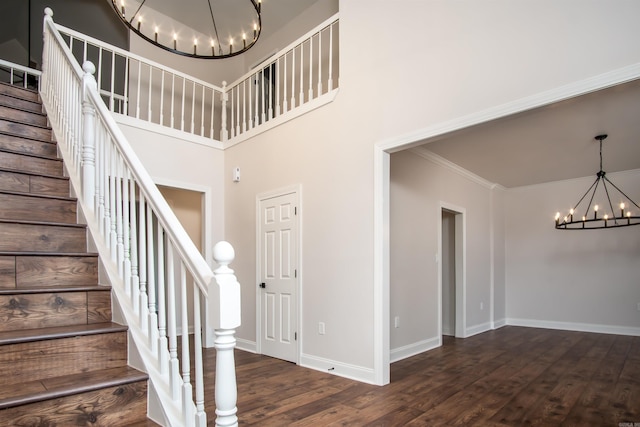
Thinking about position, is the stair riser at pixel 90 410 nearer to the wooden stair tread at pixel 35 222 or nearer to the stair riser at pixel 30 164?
the wooden stair tread at pixel 35 222

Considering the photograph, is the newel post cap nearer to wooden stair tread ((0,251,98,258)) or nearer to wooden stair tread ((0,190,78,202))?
wooden stair tread ((0,251,98,258))

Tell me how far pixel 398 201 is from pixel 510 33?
2322 mm

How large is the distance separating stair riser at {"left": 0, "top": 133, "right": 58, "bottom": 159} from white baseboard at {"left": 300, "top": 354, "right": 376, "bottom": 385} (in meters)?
3.09

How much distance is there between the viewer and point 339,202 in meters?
4.10

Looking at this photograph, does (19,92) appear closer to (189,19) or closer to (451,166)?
(189,19)

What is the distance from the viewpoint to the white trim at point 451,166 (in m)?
5.13

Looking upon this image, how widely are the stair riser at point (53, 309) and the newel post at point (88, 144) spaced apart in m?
0.72

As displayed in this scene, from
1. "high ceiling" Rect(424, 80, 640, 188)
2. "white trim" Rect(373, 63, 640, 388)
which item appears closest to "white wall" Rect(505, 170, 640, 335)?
"high ceiling" Rect(424, 80, 640, 188)

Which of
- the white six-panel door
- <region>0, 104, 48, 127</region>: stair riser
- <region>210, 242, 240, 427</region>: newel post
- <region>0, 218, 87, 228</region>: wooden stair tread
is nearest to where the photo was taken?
<region>210, 242, 240, 427</region>: newel post

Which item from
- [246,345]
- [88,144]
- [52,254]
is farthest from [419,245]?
[52,254]

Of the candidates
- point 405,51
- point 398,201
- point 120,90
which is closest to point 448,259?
point 398,201

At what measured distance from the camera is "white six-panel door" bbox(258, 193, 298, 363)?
14.9 ft

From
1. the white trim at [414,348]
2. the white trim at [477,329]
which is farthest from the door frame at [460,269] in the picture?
the white trim at [414,348]

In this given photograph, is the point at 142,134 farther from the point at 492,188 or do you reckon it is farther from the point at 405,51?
the point at 492,188
